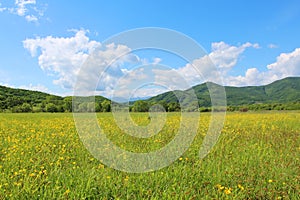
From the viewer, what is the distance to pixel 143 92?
8.84 metres

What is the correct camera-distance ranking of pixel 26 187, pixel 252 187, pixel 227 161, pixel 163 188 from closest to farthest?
pixel 26 187
pixel 163 188
pixel 252 187
pixel 227 161

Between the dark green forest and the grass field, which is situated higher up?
the dark green forest

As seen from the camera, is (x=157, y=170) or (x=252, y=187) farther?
(x=157, y=170)

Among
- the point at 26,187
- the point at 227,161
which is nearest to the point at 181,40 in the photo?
the point at 227,161

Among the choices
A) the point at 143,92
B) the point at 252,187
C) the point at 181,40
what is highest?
the point at 181,40

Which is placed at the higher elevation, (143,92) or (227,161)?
(143,92)

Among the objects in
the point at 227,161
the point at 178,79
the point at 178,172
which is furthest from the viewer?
the point at 178,79

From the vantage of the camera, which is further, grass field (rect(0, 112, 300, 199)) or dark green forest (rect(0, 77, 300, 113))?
dark green forest (rect(0, 77, 300, 113))

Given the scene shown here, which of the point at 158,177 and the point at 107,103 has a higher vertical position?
the point at 107,103

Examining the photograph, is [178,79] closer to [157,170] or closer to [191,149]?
[191,149]

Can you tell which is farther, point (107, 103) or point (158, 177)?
point (107, 103)

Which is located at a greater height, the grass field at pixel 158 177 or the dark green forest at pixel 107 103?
the dark green forest at pixel 107 103

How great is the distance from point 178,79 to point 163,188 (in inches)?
178

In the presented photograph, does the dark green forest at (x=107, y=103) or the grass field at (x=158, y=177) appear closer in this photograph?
the grass field at (x=158, y=177)
